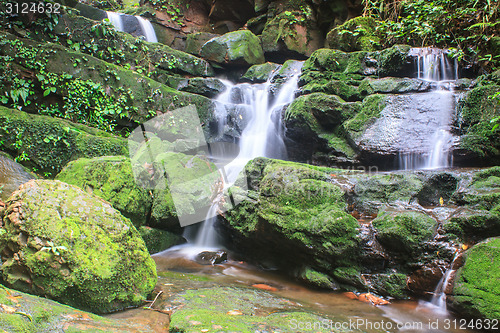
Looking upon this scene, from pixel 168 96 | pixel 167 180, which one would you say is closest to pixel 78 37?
pixel 168 96

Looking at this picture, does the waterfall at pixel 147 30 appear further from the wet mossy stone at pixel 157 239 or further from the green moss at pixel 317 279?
the green moss at pixel 317 279

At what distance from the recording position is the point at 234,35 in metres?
11.6

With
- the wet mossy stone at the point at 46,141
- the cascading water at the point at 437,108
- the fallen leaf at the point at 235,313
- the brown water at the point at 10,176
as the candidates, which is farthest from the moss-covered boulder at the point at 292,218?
the brown water at the point at 10,176

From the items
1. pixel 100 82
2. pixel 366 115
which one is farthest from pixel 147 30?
pixel 366 115

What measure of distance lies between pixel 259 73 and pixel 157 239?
774cm

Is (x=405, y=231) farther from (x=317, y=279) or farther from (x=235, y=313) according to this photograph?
(x=235, y=313)

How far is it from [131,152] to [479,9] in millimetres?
8587

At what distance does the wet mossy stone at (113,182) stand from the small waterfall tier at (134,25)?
8854 mm

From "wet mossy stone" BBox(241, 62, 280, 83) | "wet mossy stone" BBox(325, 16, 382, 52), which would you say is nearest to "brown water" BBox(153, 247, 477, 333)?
"wet mossy stone" BBox(325, 16, 382, 52)

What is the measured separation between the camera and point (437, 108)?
5.76 metres

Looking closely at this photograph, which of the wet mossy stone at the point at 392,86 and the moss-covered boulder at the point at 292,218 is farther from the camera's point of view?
the wet mossy stone at the point at 392,86

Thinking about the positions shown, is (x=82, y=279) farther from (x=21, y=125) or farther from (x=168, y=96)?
(x=168, y=96)

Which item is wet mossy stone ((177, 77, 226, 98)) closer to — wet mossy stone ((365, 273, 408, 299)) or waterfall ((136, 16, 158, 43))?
waterfall ((136, 16, 158, 43))

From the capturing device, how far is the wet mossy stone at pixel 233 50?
36.8 feet
